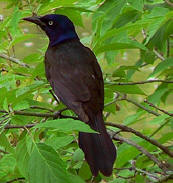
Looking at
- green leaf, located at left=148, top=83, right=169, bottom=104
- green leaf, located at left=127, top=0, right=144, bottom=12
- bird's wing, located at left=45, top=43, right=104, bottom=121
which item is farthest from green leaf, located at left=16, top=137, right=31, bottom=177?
green leaf, located at left=148, top=83, right=169, bottom=104

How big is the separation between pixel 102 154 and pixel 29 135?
51 centimetres

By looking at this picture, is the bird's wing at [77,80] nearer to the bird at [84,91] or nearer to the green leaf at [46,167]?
the bird at [84,91]

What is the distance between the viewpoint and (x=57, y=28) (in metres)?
3.07

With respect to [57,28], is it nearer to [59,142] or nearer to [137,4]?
[137,4]

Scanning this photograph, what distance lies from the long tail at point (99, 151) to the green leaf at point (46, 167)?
457mm

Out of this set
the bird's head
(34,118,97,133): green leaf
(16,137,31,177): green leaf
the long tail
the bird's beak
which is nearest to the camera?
(34,118,97,133): green leaf

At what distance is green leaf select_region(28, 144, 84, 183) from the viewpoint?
5.38 ft

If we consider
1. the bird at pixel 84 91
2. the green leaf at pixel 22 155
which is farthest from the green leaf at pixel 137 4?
the green leaf at pixel 22 155

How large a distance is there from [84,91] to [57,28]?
28.8 inches

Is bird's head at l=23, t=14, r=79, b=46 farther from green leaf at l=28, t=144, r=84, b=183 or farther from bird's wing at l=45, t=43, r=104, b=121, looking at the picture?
green leaf at l=28, t=144, r=84, b=183

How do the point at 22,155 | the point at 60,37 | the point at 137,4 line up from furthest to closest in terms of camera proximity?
the point at 60,37, the point at 137,4, the point at 22,155

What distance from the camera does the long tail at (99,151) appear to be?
2135mm

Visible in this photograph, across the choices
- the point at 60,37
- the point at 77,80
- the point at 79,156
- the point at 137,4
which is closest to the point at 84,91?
the point at 77,80

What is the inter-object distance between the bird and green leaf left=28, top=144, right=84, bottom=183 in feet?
1.52
